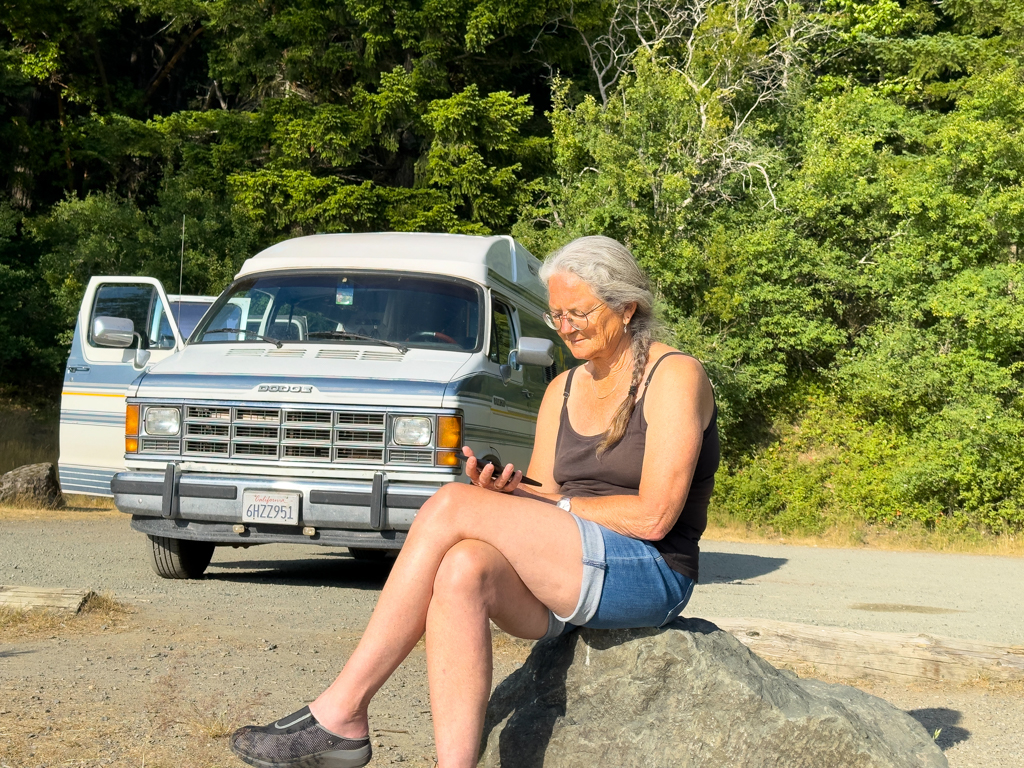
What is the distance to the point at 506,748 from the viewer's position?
362 centimetres

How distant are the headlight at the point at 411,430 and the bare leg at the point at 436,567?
13.6ft

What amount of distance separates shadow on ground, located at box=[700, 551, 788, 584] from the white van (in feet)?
11.4

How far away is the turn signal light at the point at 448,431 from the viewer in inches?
298

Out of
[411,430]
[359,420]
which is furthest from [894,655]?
[359,420]

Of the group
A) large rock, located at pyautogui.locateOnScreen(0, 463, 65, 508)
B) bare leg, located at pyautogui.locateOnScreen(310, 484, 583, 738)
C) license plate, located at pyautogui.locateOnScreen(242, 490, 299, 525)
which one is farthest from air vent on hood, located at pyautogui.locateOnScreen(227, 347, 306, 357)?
large rock, located at pyautogui.locateOnScreen(0, 463, 65, 508)

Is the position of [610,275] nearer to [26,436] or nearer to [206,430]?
[206,430]

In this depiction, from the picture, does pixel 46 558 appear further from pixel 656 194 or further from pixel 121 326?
pixel 656 194

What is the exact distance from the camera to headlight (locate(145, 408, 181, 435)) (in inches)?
315

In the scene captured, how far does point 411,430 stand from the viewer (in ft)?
25.0

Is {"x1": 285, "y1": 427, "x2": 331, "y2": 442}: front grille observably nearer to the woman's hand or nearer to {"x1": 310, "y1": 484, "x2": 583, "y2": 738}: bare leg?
the woman's hand

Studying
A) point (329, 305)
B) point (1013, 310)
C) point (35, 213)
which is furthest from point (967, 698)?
point (35, 213)

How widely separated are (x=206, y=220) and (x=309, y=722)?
2211 cm

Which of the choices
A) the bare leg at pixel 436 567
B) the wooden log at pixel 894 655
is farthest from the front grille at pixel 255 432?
the bare leg at pixel 436 567

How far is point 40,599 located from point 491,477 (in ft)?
12.6
